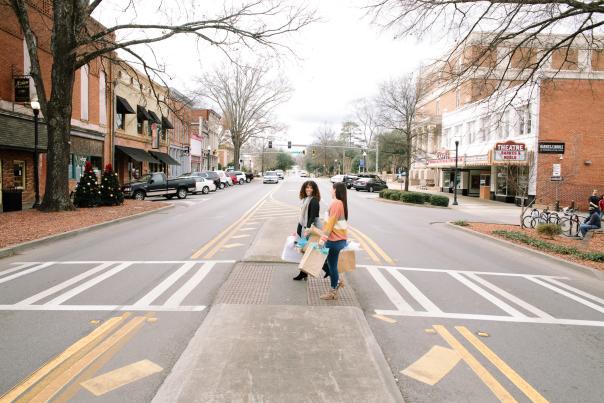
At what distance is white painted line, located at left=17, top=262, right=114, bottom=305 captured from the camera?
6.56 metres

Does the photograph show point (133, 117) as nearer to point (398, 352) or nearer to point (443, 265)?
point (443, 265)

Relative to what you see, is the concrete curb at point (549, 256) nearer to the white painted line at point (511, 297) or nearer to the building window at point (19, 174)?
the white painted line at point (511, 297)

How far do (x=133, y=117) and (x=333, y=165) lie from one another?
96.4m

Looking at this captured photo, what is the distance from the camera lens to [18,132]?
2033cm

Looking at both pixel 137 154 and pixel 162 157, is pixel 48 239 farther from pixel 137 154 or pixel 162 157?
pixel 162 157

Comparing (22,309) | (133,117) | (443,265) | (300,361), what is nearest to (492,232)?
(443,265)

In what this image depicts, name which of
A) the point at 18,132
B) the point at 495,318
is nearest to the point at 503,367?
the point at 495,318

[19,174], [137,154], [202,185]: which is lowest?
[202,185]

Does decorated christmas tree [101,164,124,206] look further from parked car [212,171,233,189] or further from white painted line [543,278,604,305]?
parked car [212,171,233,189]

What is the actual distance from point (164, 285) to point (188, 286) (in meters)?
0.41

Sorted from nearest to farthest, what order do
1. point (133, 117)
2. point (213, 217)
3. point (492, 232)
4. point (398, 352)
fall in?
point (398, 352), point (492, 232), point (213, 217), point (133, 117)

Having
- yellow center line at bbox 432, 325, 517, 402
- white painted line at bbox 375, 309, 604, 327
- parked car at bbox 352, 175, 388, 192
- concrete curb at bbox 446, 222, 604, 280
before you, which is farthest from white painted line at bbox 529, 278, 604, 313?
parked car at bbox 352, 175, 388, 192

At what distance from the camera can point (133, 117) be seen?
36.7 metres

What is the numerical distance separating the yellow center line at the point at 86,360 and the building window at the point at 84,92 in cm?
2508
